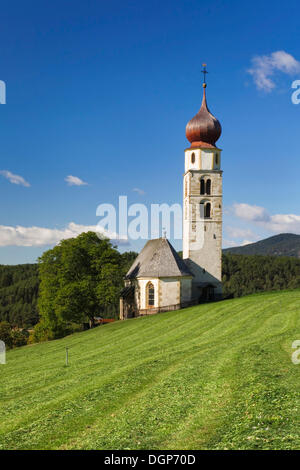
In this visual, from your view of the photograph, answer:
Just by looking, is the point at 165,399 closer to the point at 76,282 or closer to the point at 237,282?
the point at 76,282

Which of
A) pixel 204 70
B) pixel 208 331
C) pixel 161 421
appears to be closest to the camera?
pixel 161 421

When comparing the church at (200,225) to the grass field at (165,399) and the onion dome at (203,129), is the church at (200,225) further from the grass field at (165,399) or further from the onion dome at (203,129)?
the grass field at (165,399)

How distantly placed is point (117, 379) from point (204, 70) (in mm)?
42952

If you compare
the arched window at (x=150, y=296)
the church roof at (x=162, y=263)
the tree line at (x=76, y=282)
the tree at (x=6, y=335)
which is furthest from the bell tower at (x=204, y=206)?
the tree at (x=6, y=335)

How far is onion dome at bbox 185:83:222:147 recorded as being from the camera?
156ft

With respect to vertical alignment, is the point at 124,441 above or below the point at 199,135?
below

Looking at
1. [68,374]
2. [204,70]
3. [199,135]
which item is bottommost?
[68,374]

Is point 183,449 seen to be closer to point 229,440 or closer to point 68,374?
point 229,440

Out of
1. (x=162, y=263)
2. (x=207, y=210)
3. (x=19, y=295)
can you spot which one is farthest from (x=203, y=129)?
(x=19, y=295)

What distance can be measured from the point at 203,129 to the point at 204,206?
8.50 meters

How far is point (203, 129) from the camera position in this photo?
4750 centimetres

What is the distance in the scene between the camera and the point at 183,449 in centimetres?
802
